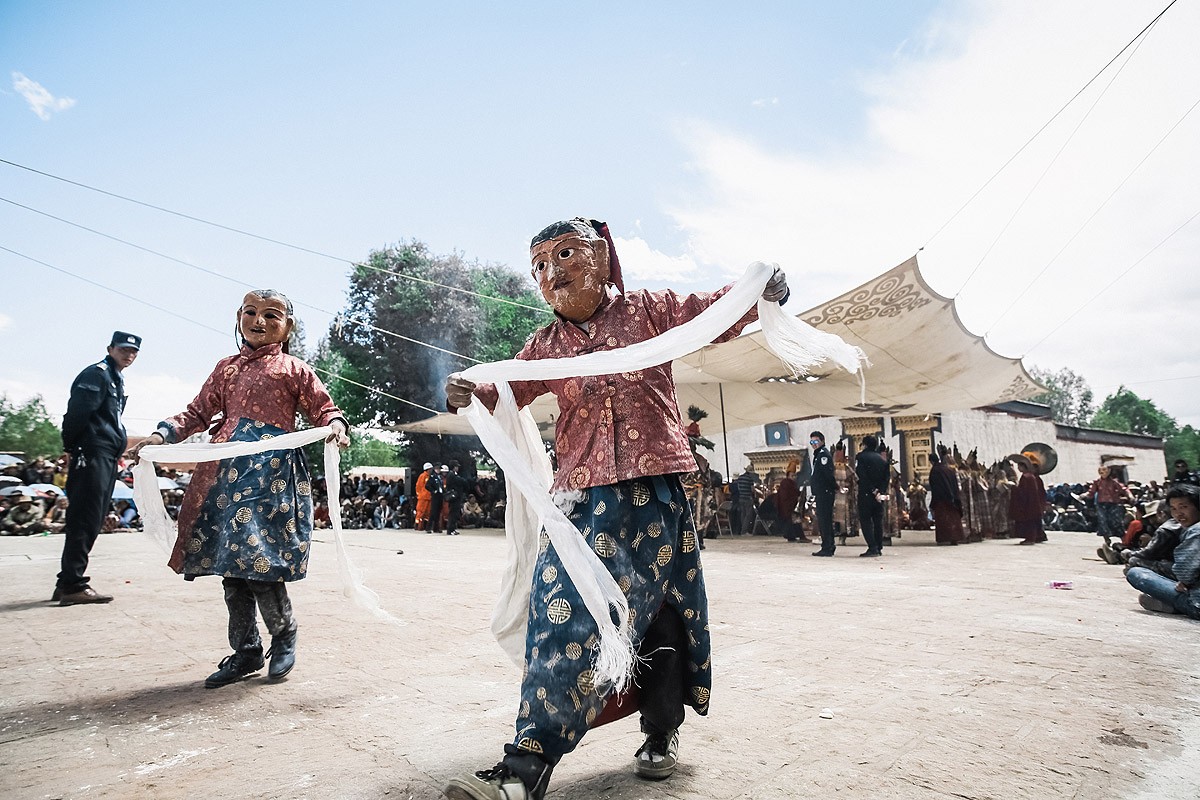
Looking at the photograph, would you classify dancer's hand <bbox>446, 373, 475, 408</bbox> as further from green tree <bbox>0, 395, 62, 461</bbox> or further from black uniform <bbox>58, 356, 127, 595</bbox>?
green tree <bbox>0, 395, 62, 461</bbox>

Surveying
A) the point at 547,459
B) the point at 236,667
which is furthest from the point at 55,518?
the point at 547,459

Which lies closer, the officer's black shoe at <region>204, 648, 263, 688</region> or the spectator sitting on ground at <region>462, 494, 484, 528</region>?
the officer's black shoe at <region>204, 648, 263, 688</region>

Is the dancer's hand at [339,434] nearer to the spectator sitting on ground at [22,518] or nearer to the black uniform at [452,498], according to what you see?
the black uniform at [452,498]

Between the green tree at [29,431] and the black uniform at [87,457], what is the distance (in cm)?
5493

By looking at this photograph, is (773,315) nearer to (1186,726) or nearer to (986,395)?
(1186,726)

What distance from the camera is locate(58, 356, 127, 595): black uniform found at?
16.1 ft

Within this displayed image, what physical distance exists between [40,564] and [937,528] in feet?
42.0

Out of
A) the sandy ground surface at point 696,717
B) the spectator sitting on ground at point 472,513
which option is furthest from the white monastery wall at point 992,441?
the sandy ground surface at point 696,717

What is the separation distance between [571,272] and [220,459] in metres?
1.94

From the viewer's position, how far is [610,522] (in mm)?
1894

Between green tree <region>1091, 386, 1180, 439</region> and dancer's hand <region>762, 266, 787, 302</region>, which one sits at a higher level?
green tree <region>1091, 386, 1180, 439</region>

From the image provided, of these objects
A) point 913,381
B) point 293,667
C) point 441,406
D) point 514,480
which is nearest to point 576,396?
point 514,480

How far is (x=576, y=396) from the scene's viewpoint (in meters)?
2.12

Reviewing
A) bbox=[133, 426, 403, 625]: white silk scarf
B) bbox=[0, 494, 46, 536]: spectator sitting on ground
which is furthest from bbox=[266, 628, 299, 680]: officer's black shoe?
bbox=[0, 494, 46, 536]: spectator sitting on ground
